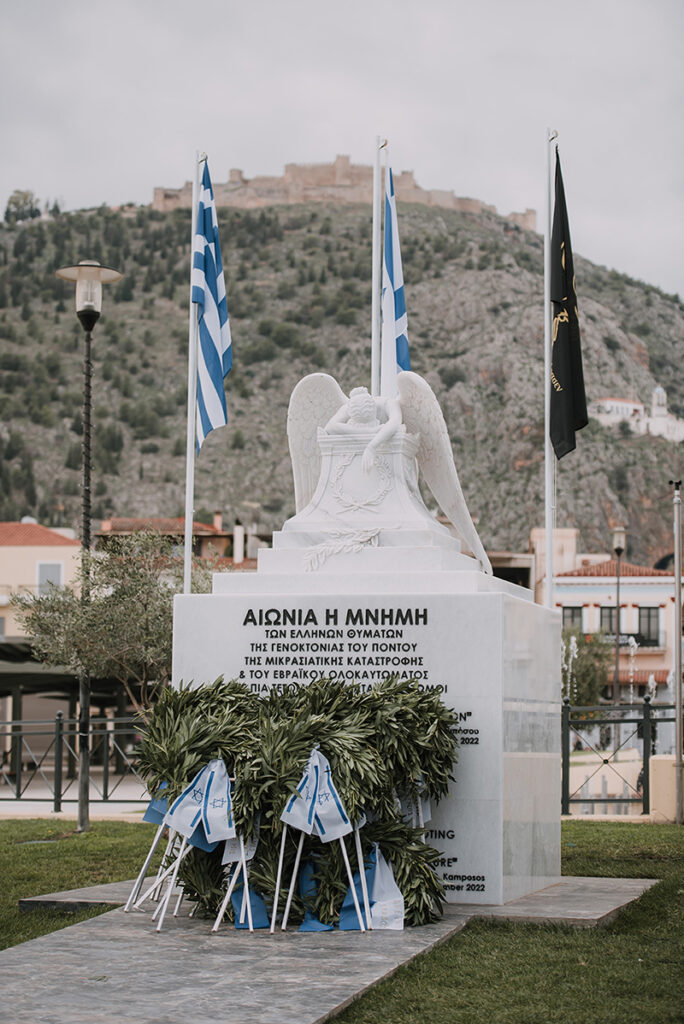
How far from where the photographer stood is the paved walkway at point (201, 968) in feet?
19.1

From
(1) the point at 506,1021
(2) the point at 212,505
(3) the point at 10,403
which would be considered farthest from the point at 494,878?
(3) the point at 10,403

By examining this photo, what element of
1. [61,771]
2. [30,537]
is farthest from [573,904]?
[30,537]

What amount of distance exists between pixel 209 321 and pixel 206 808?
23.3 feet

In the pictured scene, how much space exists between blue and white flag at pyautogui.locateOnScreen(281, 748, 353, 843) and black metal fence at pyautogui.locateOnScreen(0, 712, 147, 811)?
682 cm

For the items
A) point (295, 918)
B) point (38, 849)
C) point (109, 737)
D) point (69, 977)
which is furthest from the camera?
point (109, 737)

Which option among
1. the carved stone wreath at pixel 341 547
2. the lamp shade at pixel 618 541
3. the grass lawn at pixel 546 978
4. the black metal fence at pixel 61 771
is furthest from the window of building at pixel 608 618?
the carved stone wreath at pixel 341 547

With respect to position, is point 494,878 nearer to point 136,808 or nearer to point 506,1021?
point 506,1021

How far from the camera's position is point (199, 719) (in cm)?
823

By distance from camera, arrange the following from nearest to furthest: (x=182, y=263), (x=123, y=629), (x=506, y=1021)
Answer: (x=506, y=1021), (x=123, y=629), (x=182, y=263)

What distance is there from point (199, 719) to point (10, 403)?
399ft

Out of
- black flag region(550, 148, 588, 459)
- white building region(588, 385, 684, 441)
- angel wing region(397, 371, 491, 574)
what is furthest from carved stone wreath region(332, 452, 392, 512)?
white building region(588, 385, 684, 441)

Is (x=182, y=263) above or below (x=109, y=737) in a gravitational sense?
above

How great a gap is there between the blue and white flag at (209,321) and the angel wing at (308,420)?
109 inches

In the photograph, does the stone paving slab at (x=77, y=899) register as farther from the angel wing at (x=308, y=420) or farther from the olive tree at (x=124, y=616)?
the olive tree at (x=124, y=616)
